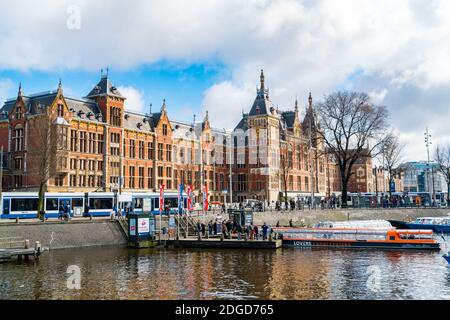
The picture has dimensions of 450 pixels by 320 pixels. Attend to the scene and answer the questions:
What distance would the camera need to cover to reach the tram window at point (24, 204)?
51006 millimetres

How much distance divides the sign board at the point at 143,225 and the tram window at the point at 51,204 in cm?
1201

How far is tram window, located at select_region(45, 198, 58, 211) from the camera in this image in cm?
5322

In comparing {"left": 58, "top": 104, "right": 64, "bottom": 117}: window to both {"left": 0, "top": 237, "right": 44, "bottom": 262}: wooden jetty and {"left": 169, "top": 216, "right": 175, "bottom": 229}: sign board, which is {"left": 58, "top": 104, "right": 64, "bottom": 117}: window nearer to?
{"left": 169, "top": 216, "right": 175, "bottom": 229}: sign board

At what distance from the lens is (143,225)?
49.4 metres

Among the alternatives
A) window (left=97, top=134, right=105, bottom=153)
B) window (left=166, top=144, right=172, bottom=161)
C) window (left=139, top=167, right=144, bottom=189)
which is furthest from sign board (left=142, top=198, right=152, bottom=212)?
window (left=166, top=144, right=172, bottom=161)

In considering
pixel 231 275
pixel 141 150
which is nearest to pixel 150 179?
pixel 141 150

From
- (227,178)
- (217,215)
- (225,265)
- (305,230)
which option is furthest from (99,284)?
(227,178)

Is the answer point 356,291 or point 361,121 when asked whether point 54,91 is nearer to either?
point 361,121

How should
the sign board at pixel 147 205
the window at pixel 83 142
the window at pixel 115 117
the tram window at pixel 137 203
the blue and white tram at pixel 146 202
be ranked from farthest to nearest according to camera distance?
the window at pixel 115 117, the window at pixel 83 142, the sign board at pixel 147 205, the tram window at pixel 137 203, the blue and white tram at pixel 146 202

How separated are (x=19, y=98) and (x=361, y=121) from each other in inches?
2128

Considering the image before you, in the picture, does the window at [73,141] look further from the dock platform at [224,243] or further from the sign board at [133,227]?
the dock platform at [224,243]

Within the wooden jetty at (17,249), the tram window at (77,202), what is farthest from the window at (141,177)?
the wooden jetty at (17,249)

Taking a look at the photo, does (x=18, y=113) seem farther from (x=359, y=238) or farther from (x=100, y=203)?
(x=359, y=238)
